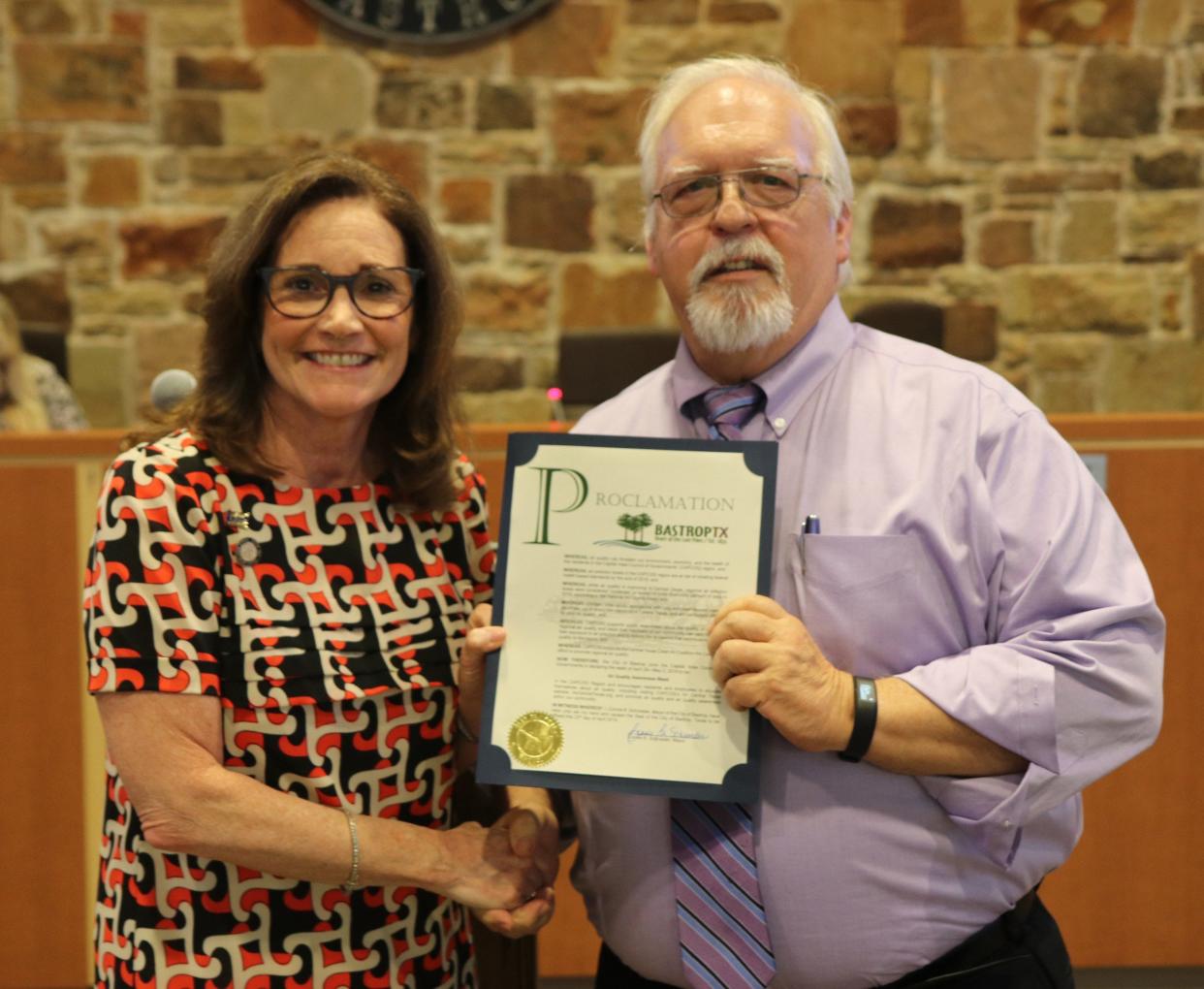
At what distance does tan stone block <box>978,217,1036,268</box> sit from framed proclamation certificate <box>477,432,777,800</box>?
3.84 m

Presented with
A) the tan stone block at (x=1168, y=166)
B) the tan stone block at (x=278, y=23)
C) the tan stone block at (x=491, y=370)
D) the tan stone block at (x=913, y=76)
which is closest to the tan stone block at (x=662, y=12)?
the tan stone block at (x=913, y=76)

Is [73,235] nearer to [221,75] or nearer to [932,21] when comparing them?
[221,75]

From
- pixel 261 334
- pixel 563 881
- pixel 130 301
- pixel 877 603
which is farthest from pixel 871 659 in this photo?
pixel 130 301

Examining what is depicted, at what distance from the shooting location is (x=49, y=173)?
4.75 meters

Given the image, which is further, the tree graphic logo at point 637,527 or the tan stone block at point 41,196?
the tan stone block at point 41,196

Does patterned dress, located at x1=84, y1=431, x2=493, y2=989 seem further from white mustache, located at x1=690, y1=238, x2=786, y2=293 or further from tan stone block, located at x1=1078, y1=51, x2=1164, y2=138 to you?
tan stone block, located at x1=1078, y1=51, x2=1164, y2=138

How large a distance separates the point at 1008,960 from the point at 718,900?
0.36 metres

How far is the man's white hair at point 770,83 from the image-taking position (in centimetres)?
167

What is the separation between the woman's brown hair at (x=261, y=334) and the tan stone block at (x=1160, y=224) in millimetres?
3998

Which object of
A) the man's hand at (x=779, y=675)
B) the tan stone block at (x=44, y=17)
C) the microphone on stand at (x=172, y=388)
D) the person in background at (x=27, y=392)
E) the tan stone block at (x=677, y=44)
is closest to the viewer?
the man's hand at (x=779, y=675)

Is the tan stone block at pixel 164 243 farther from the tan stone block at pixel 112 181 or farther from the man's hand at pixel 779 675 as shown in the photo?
the man's hand at pixel 779 675

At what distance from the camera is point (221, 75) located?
4.73 meters

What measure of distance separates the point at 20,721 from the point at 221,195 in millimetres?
2859

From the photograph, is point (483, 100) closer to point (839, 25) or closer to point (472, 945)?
point (839, 25)
